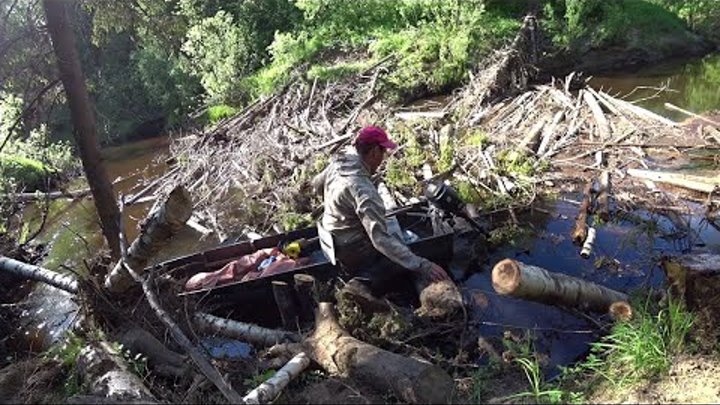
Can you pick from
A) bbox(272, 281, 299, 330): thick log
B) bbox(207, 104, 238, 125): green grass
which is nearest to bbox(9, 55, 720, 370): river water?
bbox(272, 281, 299, 330): thick log

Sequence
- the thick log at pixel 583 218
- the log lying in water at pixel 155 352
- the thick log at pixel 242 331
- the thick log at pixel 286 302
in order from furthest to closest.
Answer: the thick log at pixel 583 218, the thick log at pixel 286 302, the thick log at pixel 242 331, the log lying in water at pixel 155 352

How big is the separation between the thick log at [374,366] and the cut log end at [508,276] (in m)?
0.95

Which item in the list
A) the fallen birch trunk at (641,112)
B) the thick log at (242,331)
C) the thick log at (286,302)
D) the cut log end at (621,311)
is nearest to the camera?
the cut log end at (621,311)

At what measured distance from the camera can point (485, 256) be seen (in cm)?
793

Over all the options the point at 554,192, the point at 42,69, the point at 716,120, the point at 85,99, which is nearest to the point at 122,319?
the point at 85,99

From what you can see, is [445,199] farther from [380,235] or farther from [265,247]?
[265,247]

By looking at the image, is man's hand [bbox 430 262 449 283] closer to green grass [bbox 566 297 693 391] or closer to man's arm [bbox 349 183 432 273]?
man's arm [bbox 349 183 432 273]

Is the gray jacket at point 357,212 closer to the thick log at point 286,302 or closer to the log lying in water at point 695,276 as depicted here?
the thick log at point 286,302

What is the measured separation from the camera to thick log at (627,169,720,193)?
27.4ft

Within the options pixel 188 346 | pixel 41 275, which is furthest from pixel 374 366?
pixel 41 275

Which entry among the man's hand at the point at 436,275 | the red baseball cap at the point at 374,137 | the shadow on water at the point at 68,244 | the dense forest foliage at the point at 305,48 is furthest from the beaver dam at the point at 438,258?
the dense forest foliage at the point at 305,48

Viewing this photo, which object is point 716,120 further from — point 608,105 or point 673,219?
point 673,219

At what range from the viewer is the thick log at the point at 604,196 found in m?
8.31

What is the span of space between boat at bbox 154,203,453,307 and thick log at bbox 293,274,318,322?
0.42 m
